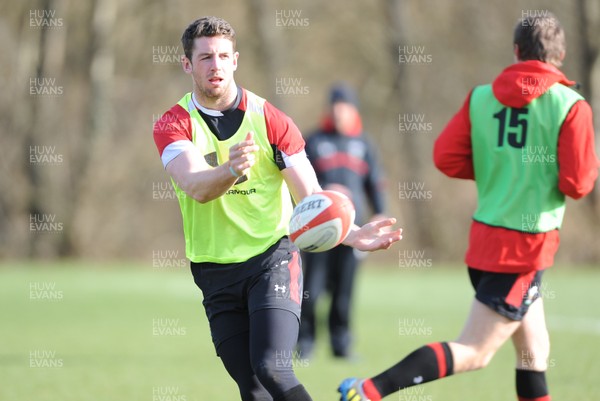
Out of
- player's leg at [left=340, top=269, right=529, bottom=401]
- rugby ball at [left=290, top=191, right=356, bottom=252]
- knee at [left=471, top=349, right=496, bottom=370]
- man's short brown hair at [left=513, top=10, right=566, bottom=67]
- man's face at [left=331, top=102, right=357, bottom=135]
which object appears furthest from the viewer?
man's face at [left=331, top=102, right=357, bottom=135]

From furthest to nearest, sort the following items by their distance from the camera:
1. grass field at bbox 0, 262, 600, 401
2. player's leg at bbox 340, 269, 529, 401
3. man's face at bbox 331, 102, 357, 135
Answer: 1. man's face at bbox 331, 102, 357, 135
2. grass field at bbox 0, 262, 600, 401
3. player's leg at bbox 340, 269, 529, 401

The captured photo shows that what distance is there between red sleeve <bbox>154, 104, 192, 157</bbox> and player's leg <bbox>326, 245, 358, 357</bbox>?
471 cm

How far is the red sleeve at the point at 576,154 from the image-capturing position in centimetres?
491

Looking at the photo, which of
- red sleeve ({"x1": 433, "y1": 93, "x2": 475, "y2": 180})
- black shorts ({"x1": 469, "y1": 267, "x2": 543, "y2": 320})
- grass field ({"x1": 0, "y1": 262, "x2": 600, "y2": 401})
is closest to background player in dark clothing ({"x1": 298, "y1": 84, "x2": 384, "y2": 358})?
grass field ({"x1": 0, "y1": 262, "x2": 600, "y2": 401})

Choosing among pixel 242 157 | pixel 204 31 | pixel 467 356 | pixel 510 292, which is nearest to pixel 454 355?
pixel 467 356

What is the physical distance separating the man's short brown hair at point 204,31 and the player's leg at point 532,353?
2081 millimetres

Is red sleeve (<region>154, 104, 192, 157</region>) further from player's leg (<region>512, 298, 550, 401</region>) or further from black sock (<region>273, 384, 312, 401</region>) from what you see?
player's leg (<region>512, 298, 550, 401</region>)

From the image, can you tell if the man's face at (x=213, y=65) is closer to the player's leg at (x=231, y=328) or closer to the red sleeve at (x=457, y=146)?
the player's leg at (x=231, y=328)

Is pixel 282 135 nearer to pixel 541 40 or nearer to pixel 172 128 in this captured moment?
pixel 172 128

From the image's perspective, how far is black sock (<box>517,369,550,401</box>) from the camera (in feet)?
17.2

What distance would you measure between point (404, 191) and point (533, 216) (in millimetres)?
20600

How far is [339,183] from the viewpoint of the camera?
9.61 m

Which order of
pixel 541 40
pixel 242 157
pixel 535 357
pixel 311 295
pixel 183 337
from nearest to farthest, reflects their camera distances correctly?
1. pixel 242 157
2. pixel 541 40
3. pixel 535 357
4. pixel 311 295
5. pixel 183 337

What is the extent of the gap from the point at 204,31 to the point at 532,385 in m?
2.50
